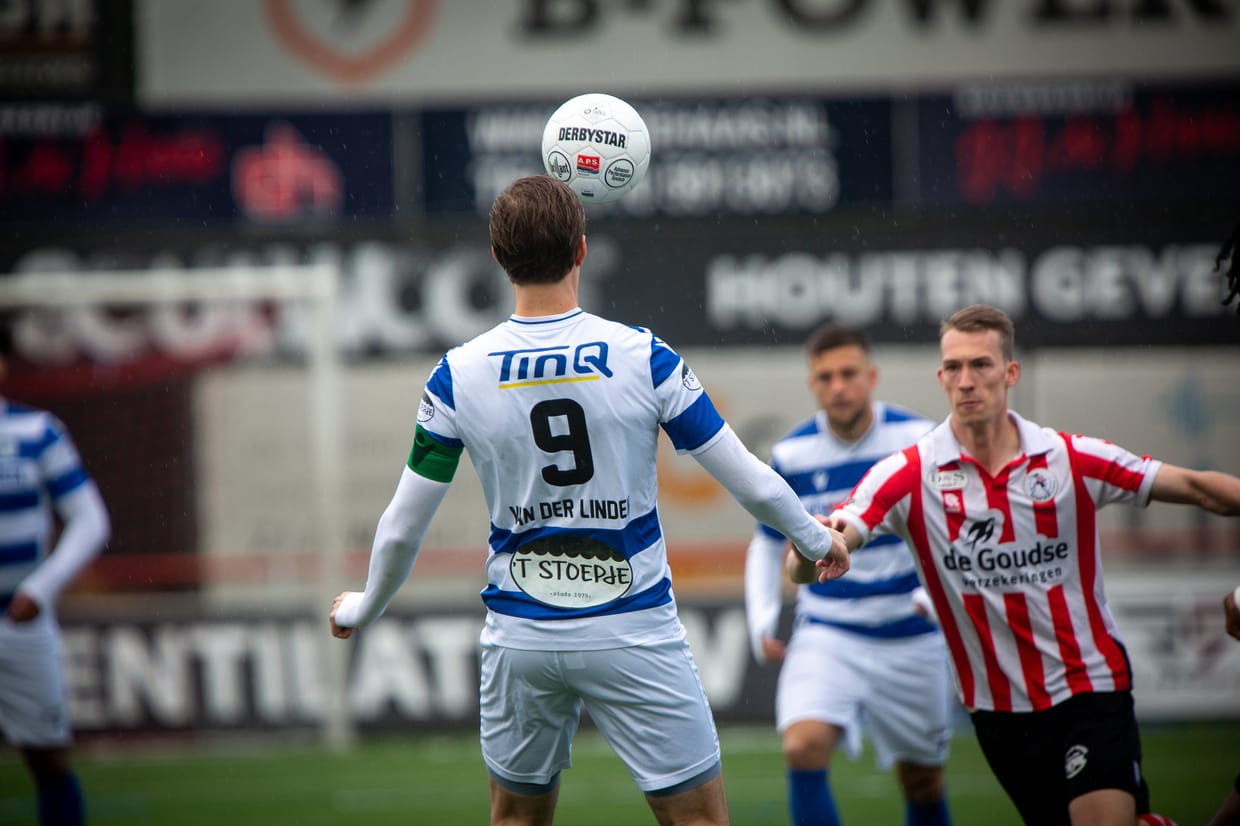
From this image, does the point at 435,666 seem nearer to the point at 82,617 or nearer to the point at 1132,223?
the point at 82,617

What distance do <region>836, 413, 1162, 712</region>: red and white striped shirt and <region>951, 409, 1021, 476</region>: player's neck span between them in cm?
3

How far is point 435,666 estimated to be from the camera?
413 inches

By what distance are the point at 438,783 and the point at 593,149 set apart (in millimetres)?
5277

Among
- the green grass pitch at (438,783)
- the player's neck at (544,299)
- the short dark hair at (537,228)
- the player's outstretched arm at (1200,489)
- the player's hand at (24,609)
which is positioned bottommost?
the green grass pitch at (438,783)

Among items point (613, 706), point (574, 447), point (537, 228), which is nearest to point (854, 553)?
point (613, 706)

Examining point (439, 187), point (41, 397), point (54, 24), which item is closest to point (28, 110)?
point (54, 24)

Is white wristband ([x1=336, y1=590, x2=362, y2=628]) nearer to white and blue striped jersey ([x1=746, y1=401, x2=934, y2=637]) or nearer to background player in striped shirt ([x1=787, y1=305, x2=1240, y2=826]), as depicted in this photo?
background player in striped shirt ([x1=787, y1=305, x2=1240, y2=826])

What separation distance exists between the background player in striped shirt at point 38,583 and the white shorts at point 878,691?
2.95 meters

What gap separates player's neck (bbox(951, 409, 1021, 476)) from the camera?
4445mm

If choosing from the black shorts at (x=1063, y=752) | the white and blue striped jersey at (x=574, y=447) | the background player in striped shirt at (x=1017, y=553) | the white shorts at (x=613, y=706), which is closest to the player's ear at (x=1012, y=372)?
the background player in striped shirt at (x=1017, y=553)

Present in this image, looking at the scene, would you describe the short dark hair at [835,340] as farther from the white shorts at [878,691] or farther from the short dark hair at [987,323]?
the short dark hair at [987,323]

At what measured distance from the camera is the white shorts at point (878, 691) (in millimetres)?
5715

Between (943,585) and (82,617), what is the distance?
295 inches

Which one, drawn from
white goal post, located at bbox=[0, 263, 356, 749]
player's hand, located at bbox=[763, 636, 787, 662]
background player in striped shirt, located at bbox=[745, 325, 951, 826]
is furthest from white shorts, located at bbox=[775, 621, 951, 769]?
white goal post, located at bbox=[0, 263, 356, 749]
